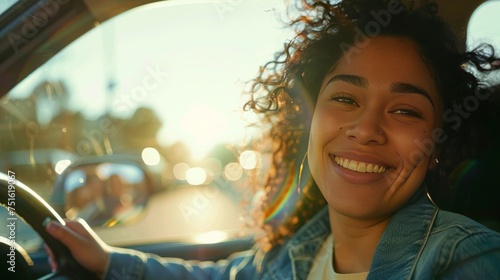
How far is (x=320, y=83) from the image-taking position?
2645 mm

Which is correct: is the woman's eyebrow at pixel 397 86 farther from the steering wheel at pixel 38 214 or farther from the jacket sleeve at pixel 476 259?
the steering wheel at pixel 38 214

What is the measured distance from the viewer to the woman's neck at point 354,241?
2286mm

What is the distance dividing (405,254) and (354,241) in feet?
1.09

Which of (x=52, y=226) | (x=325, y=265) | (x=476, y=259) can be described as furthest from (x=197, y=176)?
(x=476, y=259)

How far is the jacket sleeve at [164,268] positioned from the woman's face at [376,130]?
2.29 ft

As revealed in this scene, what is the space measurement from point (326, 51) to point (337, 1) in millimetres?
204

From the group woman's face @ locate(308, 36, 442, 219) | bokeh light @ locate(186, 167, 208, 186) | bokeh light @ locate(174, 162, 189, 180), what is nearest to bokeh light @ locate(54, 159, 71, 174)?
woman's face @ locate(308, 36, 442, 219)

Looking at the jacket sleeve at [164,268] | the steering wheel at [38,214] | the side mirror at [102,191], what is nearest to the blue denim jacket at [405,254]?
the jacket sleeve at [164,268]

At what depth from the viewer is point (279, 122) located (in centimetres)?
299

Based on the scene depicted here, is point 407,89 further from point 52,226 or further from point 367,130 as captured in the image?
point 52,226

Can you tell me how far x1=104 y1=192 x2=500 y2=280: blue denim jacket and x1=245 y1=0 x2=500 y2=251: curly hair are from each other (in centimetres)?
17

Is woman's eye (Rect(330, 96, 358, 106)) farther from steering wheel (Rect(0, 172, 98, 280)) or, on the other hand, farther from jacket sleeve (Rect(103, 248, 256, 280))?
steering wheel (Rect(0, 172, 98, 280))

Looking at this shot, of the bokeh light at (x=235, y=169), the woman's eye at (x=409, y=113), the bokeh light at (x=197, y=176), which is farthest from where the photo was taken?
the bokeh light at (x=197, y=176)

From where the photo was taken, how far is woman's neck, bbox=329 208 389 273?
2286 mm
